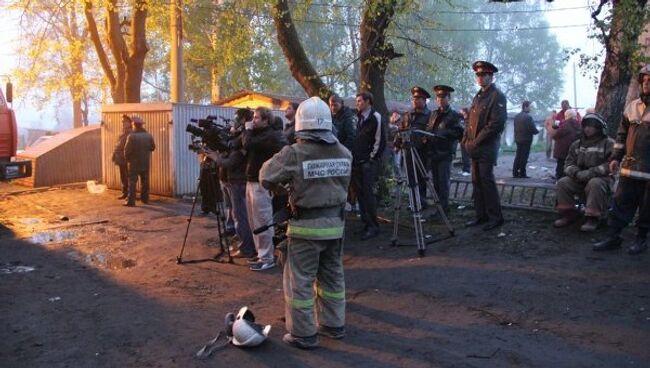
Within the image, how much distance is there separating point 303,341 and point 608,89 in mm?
7118

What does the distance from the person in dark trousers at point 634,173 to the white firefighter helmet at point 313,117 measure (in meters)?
3.77

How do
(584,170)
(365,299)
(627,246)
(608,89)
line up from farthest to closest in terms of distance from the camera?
(608,89) → (584,170) → (627,246) → (365,299)

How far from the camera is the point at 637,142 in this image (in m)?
6.59

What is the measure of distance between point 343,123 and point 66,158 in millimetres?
12106

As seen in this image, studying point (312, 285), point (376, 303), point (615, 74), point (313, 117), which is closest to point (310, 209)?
point (312, 285)

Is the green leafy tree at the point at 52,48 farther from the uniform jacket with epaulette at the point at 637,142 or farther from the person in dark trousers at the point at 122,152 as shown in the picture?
the uniform jacket with epaulette at the point at 637,142

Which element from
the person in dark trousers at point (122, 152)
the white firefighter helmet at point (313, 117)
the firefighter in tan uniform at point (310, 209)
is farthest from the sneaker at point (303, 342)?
the person in dark trousers at point (122, 152)

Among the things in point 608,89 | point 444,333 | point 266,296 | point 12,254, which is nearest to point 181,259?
point 266,296

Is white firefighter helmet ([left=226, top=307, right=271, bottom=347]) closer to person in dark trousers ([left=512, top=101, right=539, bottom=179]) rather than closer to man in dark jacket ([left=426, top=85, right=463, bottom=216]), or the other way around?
man in dark jacket ([left=426, top=85, right=463, bottom=216])

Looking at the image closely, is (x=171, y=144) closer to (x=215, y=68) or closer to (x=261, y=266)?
(x=261, y=266)

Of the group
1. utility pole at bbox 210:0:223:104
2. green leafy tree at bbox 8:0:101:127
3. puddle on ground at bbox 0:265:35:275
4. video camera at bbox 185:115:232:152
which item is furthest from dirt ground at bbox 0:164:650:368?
utility pole at bbox 210:0:223:104

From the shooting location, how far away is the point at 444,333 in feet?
16.6

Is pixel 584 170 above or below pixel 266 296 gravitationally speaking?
above

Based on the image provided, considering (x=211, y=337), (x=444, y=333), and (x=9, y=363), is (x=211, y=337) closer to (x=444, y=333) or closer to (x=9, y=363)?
(x=9, y=363)
